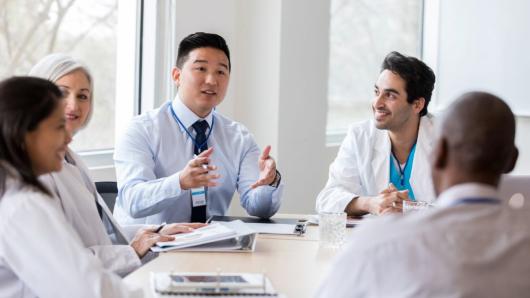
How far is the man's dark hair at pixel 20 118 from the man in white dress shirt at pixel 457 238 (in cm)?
80

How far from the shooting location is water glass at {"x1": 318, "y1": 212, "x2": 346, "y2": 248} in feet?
9.04

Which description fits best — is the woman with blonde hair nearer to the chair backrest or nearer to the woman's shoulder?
the woman's shoulder

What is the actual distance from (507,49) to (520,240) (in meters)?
4.27

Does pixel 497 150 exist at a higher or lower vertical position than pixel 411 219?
higher

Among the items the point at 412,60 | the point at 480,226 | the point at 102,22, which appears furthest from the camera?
the point at 102,22

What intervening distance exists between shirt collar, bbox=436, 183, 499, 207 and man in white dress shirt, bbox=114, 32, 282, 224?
1736 mm

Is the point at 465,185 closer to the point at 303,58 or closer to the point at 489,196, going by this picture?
the point at 489,196

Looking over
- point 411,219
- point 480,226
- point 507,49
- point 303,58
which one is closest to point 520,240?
A: point 480,226

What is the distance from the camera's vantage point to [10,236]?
1.88 meters

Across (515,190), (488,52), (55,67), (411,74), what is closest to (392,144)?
(411,74)

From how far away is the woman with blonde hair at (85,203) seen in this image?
243 centimetres

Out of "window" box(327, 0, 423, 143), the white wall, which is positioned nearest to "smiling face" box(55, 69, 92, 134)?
the white wall

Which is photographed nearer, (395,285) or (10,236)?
(395,285)

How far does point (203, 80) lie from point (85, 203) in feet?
4.11
